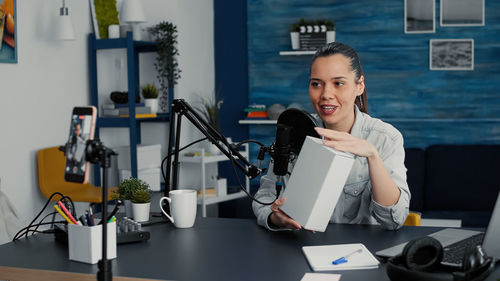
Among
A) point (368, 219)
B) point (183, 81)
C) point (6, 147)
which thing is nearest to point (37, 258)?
point (368, 219)

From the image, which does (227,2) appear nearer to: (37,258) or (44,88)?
(44,88)

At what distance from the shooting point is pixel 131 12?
3971 mm

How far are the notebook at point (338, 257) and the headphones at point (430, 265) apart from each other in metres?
0.14

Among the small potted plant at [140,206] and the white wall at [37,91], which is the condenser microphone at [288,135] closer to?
the small potted plant at [140,206]

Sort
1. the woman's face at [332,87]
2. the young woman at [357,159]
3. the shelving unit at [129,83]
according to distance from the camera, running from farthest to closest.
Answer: the shelving unit at [129,83] < the woman's face at [332,87] < the young woman at [357,159]

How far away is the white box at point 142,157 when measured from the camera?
4137mm

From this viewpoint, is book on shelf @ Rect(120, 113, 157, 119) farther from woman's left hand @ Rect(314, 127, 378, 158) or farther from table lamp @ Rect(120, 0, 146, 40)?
woman's left hand @ Rect(314, 127, 378, 158)

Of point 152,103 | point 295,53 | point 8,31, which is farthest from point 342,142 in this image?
point 295,53

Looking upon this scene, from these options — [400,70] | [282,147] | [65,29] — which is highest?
[65,29]

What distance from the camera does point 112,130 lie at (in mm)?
4273

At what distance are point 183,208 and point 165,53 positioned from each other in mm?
2465

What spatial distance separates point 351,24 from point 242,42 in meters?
0.95

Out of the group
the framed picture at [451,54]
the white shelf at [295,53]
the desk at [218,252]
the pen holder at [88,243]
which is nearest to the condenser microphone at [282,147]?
the desk at [218,252]

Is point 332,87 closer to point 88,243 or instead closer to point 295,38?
point 88,243
